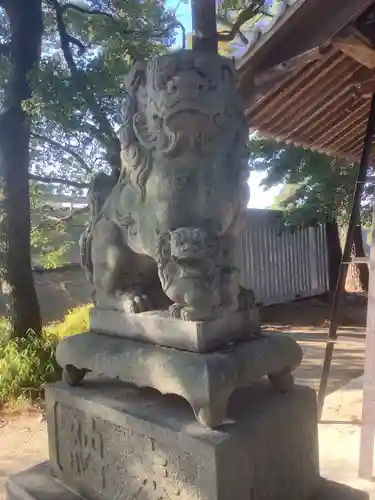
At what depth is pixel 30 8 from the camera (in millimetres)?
5637

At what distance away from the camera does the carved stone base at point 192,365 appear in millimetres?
1478

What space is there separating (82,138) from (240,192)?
3543 millimetres

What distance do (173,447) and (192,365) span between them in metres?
0.27

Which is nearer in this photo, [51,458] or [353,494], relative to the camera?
[353,494]

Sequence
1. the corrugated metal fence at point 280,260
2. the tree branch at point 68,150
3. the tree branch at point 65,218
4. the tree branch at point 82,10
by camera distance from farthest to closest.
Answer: the corrugated metal fence at point 280,260, the tree branch at point 65,218, the tree branch at point 82,10, the tree branch at point 68,150

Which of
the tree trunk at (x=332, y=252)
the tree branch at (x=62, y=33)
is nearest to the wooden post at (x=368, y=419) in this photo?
the tree branch at (x=62, y=33)

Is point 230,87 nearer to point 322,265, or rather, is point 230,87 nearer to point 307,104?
point 307,104

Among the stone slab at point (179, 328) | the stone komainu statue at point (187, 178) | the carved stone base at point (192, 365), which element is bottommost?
the carved stone base at point (192, 365)

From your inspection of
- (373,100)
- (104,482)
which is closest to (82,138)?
(373,100)

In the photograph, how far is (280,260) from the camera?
10.0 m

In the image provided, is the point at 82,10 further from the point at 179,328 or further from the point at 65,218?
the point at 179,328

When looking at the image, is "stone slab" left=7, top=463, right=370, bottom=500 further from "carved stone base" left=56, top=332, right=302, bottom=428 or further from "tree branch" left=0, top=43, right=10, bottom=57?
"tree branch" left=0, top=43, right=10, bottom=57

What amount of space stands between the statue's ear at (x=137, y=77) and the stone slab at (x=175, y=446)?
3.69ft

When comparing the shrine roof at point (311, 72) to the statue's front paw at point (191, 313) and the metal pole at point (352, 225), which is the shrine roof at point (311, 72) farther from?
the statue's front paw at point (191, 313)
